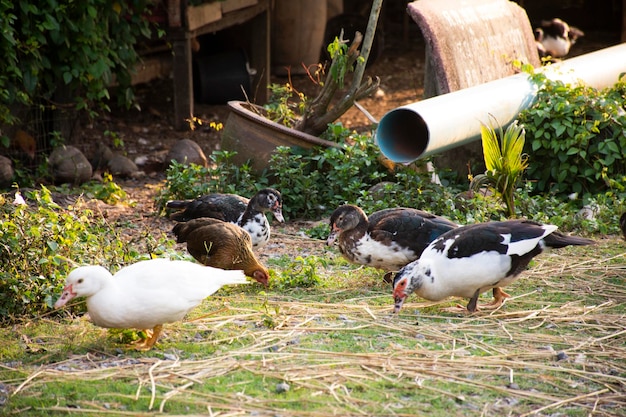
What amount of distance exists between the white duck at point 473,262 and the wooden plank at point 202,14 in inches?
249

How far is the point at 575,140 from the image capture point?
26.4 feet

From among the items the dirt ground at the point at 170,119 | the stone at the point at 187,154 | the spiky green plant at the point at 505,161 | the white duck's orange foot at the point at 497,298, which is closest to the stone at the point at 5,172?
the dirt ground at the point at 170,119

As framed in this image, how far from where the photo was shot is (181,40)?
10828 mm

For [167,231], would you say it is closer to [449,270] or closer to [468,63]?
[449,270]

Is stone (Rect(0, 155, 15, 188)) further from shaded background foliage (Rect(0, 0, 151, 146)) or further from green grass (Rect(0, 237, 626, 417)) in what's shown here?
green grass (Rect(0, 237, 626, 417))

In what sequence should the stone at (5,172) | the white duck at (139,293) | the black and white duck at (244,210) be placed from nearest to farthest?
the white duck at (139,293) → the black and white duck at (244,210) → the stone at (5,172)

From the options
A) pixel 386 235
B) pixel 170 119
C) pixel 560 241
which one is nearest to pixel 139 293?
pixel 386 235

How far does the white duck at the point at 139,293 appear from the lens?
4516 mm

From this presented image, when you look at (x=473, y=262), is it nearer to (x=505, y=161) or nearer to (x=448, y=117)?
(x=505, y=161)

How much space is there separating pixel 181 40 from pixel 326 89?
336 centimetres

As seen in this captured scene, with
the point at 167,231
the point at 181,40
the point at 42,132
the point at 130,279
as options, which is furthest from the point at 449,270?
the point at 181,40

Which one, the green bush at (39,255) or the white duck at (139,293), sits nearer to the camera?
the white duck at (139,293)

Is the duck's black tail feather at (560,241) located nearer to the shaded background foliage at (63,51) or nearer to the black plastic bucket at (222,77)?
the shaded background foliage at (63,51)

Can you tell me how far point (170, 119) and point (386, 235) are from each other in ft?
22.1
